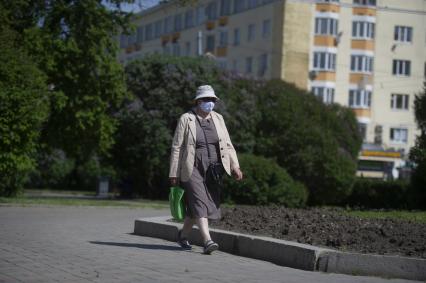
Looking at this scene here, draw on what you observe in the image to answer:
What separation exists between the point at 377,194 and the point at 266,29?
31530 millimetres

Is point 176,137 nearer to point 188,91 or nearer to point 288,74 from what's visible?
point 188,91

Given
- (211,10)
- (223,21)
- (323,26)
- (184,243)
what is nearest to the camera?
(184,243)

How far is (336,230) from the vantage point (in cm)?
1023

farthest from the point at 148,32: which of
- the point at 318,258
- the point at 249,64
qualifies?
the point at 318,258

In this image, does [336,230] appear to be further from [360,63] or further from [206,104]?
[360,63]

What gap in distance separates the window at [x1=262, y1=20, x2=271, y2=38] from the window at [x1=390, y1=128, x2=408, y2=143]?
13.5 metres

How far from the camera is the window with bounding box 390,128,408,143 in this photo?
68062 millimetres

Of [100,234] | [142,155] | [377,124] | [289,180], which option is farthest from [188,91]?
[377,124]

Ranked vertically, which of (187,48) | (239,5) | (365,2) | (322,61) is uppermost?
(365,2)

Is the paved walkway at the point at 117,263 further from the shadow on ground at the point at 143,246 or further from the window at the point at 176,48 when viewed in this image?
the window at the point at 176,48

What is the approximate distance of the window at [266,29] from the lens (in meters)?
66.3

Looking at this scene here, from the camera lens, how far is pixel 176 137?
10180 mm

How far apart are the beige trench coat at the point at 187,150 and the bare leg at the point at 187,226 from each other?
25.1 inches

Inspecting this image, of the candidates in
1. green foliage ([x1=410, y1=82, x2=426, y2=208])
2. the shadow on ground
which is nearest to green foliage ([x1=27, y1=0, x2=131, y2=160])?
green foliage ([x1=410, y1=82, x2=426, y2=208])
